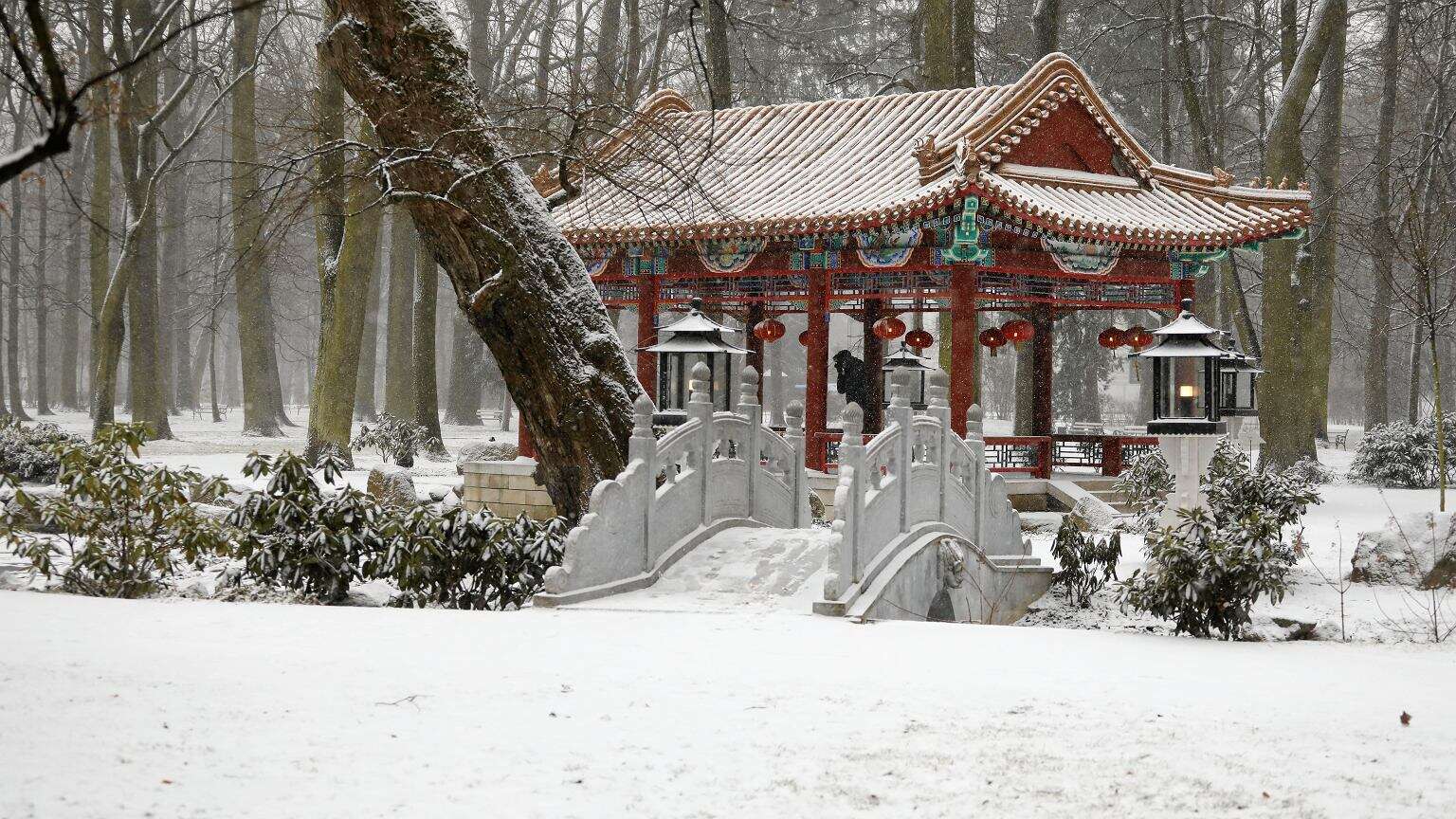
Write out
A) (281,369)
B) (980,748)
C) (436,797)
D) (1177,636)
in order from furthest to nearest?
1. (281,369)
2. (1177,636)
3. (980,748)
4. (436,797)

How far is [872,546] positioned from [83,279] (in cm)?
4685

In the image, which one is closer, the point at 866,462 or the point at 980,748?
the point at 980,748

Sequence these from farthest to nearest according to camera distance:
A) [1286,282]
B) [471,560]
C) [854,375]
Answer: [1286,282]
[854,375]
[471,560]

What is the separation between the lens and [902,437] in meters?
10.1

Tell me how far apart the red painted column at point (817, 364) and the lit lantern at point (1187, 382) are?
5.48 meters

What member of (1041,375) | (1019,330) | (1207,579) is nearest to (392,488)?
(1019,330)

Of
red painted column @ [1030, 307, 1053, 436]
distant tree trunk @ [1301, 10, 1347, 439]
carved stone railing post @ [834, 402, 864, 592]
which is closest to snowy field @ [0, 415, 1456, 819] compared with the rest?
carved stone railing post @ [834, 402, 864, 592]

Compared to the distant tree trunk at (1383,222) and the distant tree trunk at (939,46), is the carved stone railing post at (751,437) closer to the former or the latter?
the distant tree trunk at (1383,222)

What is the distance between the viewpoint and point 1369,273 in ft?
125

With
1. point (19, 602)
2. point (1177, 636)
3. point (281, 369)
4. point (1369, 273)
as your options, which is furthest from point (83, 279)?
point (1177, 636)

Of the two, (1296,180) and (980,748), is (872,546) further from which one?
(1296,180)

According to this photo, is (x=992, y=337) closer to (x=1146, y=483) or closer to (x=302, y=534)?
(x=1146, y=483)

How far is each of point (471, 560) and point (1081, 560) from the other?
6.06m

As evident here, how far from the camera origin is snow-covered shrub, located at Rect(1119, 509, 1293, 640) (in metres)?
8.09
